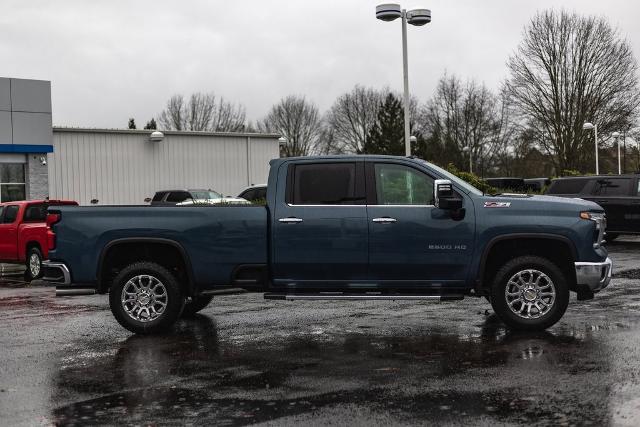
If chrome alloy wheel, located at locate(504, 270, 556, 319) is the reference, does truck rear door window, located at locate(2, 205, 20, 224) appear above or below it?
above

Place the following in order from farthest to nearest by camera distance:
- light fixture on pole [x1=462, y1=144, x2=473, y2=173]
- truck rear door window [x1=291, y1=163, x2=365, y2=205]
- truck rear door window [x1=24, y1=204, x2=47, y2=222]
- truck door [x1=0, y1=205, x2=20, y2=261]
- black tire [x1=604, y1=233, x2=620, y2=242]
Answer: light fixture on pole [x1=462, y1=144, x2=473, y2=173] → black tire [x1=604, y1=233, x2=620, y2=242] → truck rear door window [x1=24, y1=204, x2=47, y2=222] → truck door [x1=0, y1=205, x2=20, y2=261] → truck rear door window [x1=291, y1=163, x2=365, y2=205]

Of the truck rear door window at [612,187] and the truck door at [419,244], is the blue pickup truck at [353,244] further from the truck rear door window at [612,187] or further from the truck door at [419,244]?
the truck rear door window at [612,187]

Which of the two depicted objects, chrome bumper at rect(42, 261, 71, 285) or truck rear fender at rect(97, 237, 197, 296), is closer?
truck rear fender at rect(97, 237, 197, 296)

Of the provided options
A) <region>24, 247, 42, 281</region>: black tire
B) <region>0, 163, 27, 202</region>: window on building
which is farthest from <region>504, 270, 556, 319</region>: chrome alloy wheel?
<region>0, 163, 27, 202</region>: window on building

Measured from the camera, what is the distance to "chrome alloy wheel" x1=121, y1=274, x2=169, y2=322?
9.38m

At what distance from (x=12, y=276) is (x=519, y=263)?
1376 cm

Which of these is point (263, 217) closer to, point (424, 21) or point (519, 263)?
point (519, 263)

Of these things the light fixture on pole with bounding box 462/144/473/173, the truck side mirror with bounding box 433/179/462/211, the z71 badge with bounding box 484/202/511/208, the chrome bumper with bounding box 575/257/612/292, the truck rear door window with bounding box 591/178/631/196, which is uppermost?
the light fixture on pole with bounding box 462/144/473/173

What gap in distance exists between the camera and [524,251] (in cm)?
924

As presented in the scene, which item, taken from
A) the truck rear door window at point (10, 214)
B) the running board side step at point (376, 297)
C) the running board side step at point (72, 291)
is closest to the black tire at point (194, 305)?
the running board side step at point (72, 291)

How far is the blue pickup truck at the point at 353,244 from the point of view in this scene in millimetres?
8906

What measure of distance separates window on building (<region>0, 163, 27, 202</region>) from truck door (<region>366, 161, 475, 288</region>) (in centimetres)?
2586

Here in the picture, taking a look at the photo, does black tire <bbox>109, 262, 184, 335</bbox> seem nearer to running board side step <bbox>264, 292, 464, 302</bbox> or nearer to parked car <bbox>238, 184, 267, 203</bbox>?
running board side step <bbox>264, 292, 464, 302</bbox>

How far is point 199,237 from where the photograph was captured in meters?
9.16
